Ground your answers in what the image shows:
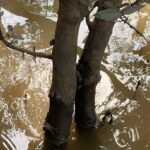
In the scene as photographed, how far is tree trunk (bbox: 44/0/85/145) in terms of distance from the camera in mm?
1512

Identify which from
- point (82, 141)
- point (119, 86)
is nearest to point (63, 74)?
point (82, 141)

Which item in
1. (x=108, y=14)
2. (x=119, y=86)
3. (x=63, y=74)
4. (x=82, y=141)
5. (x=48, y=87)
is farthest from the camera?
(x=119, y=86)

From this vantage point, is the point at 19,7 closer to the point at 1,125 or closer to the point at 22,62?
the point at 22,62

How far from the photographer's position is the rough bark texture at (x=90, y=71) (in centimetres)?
176

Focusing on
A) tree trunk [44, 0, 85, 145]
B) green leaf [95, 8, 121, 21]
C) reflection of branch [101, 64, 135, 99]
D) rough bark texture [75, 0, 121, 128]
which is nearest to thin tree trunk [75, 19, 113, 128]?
rough bark texture [75, 0, 121, 128]

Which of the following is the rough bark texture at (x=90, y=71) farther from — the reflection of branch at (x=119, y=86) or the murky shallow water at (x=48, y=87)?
the reflection of branch at (x=119, y=86)

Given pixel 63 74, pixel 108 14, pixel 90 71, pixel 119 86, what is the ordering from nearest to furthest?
pixel 108 14
pixel 63 74
pixel 90 71
pixel 119 86

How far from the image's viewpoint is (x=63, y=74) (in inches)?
67.9

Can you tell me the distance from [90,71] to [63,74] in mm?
204

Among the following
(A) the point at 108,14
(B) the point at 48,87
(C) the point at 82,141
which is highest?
(A) the point at 108,14

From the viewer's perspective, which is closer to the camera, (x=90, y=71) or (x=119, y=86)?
(x=90, y=71)

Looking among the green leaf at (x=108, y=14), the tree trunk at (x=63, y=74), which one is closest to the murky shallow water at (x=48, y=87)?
→ the tree trunk at (x=63, y=74)

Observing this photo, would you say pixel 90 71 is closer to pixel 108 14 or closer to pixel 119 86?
pixel 119 86

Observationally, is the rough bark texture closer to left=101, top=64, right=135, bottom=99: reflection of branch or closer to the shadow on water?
the shadow on water
